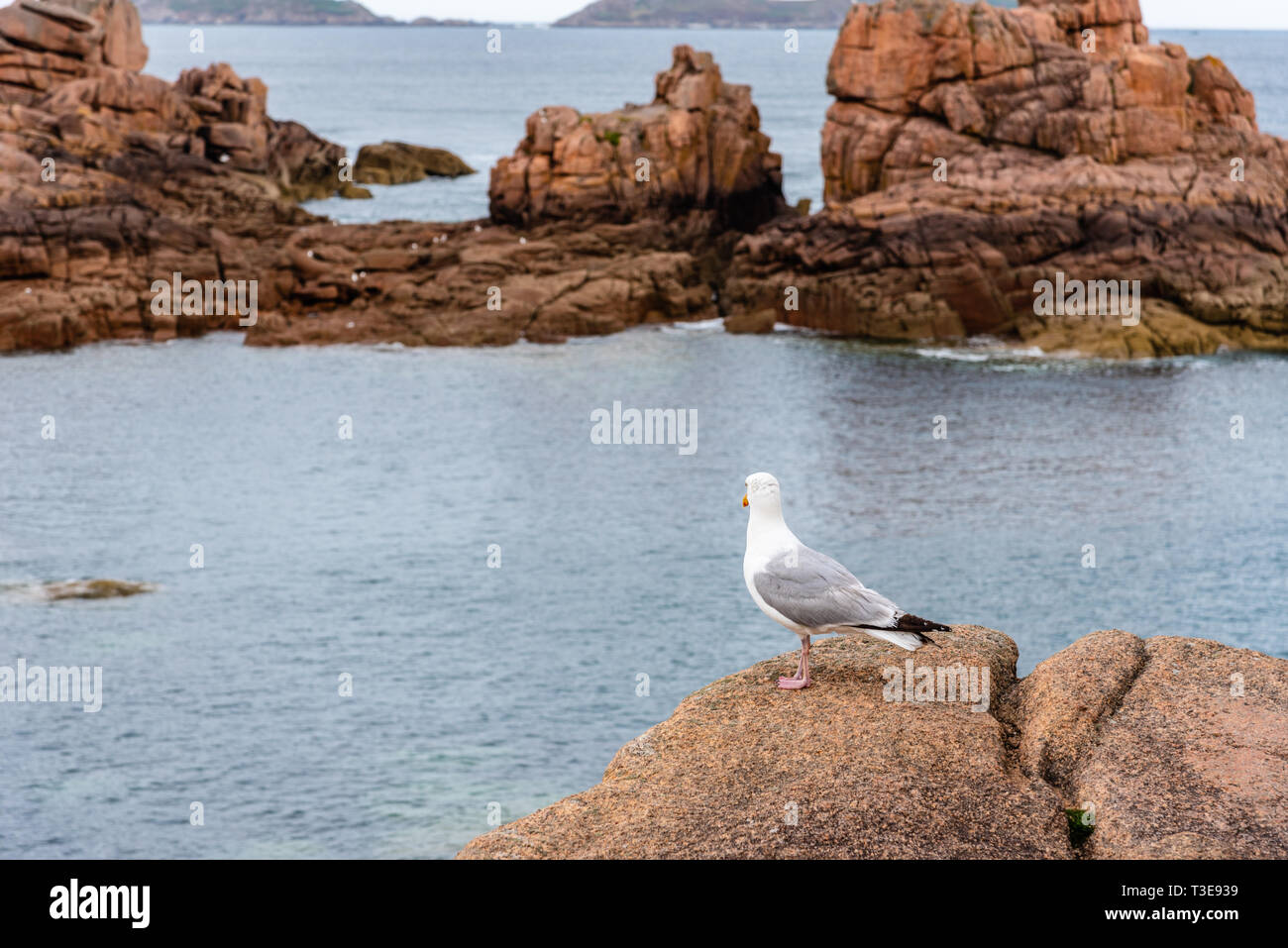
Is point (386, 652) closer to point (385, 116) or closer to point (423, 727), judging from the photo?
point (423, 727)

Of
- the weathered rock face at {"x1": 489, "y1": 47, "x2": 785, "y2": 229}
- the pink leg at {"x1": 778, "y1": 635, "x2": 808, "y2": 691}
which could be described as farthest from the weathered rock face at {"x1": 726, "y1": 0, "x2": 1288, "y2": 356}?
the pink leg at {"x1": 778, "y1": 635, "x2": 808, "y2": 691}

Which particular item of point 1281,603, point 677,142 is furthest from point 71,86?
point 1281,603

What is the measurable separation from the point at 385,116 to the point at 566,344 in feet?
435

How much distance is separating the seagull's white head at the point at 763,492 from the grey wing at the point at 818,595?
51 cm

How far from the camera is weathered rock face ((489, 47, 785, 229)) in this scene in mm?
74438

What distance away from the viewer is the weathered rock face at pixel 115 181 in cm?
6612

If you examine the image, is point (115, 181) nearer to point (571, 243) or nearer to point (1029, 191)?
point (571, 243)

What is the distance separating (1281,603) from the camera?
37562 mm

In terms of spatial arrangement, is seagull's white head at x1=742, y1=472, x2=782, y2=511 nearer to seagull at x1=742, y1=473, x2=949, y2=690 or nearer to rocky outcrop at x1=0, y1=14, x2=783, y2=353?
seagull at x1=742, y1=473, x2=949, y2=690

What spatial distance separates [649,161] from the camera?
7462 centimetres

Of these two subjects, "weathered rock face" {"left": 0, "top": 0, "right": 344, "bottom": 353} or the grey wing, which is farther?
"weathered rock face" {"left": 0, "top": 0, "right": 344, "bottom": 353}

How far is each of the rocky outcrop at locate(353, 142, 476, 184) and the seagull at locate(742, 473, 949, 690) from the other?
112 meters

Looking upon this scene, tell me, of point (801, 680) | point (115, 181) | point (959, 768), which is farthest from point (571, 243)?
point (959, 768)

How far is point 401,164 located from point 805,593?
11744cm
